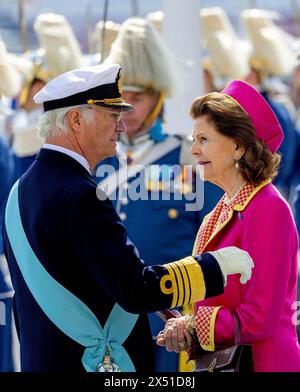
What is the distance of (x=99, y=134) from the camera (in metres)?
3.56

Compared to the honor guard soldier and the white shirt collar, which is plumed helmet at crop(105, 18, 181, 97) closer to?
the honor guard soldier

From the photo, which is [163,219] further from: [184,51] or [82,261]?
[82,261]

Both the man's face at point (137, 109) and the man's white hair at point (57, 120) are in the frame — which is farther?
the man's face at point (137, 109)

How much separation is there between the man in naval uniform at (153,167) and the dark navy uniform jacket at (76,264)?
3.79 ft

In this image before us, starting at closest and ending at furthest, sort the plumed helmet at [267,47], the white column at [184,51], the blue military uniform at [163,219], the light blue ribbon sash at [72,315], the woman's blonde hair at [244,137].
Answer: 1. the light blue ribbon sash at [72,315]
2. the woman's blonde hair at [244,137]
3. the blue military uniform at [163,219]
4. the white column at [184,51]
5. the plumed helmet at [267,47]

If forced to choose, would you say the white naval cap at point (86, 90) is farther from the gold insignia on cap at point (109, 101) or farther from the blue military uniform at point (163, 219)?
the blue military uniform at point (163, 219)

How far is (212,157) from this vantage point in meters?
3.71

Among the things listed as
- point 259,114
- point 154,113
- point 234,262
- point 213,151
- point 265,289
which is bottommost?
point 154,113

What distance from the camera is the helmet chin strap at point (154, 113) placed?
208 inches

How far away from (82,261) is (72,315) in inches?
6.8

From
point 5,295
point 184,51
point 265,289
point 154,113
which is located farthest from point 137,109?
point 265,289

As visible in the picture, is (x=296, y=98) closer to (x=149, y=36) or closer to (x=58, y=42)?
(x=58, y=42)

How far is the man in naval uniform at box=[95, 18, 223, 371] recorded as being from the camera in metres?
4.91

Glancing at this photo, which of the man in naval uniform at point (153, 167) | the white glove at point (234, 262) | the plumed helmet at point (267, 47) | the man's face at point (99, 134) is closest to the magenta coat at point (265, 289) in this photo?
the white glove at point (234, 262)
